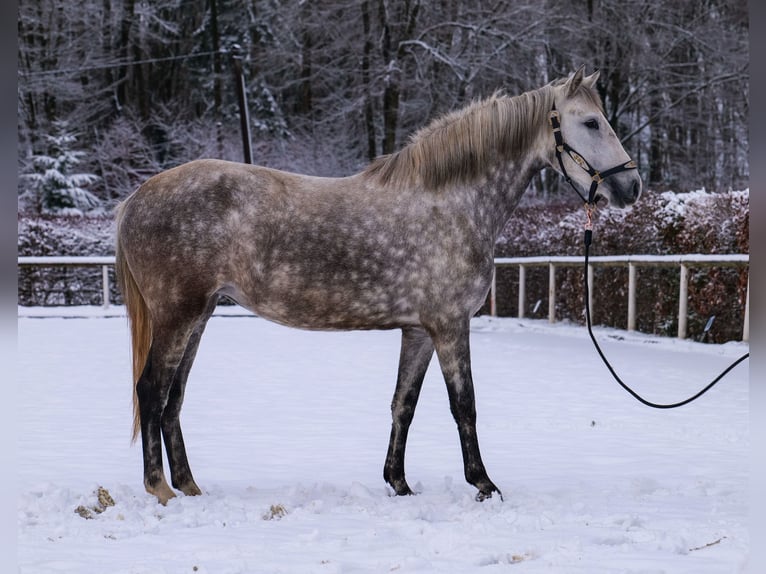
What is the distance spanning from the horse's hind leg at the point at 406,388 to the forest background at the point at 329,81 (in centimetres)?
1341

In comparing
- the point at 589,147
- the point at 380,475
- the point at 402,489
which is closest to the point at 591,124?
the point at 589,147

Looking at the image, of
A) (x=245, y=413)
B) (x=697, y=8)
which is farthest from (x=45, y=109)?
(x=245, y=413)

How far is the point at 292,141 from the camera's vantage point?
93.0 ft

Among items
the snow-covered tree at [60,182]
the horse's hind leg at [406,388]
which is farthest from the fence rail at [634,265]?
the snow-covered tree at [60,182]

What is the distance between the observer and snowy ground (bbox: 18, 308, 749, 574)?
11.2 ft

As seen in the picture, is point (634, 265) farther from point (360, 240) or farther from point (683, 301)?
point (360, 240)

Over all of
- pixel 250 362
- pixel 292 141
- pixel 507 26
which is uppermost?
pixel 507 26

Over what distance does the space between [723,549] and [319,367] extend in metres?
7.23

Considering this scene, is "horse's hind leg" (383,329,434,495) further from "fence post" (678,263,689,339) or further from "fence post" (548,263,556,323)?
"fence post" (548,263,556,323)

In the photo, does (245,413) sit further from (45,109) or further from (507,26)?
(45,109)

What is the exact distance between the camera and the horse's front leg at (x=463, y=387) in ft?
14.4

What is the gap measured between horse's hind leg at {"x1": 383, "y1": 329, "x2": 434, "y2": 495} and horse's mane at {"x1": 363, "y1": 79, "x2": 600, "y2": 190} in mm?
843

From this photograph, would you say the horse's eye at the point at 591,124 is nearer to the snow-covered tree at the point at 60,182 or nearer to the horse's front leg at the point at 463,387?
the horse's front leg at the point at 463,387

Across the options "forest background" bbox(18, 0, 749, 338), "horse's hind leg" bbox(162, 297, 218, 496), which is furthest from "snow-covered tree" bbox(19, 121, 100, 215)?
"horse's hind leg" bbox(162, 297, 218, 496)
